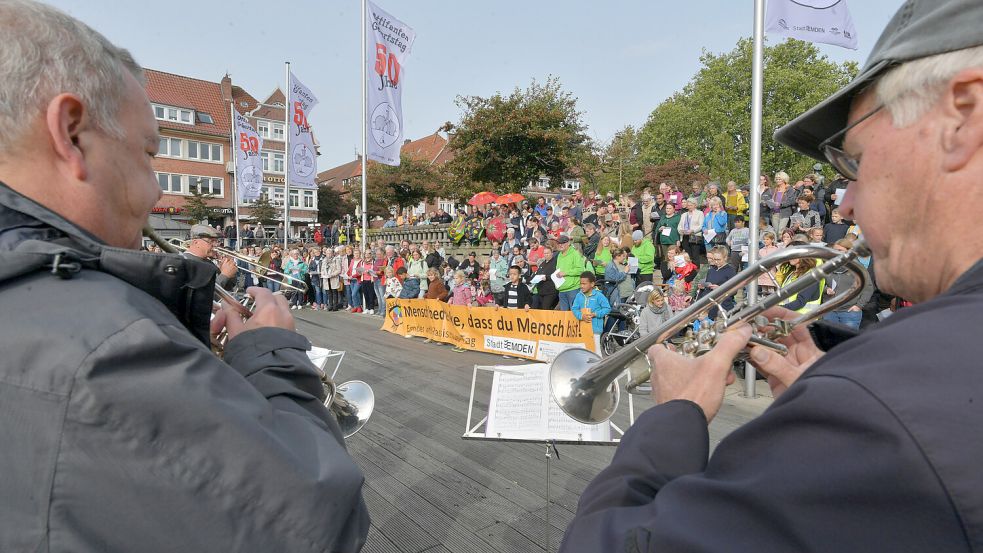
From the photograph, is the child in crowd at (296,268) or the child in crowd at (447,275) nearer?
the child in crowd at (447,275)

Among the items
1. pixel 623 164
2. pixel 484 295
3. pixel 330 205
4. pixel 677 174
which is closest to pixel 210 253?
pixel 484 295

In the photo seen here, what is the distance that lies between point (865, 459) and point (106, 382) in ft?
3.43

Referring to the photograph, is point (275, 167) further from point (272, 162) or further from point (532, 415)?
point (532, 415)

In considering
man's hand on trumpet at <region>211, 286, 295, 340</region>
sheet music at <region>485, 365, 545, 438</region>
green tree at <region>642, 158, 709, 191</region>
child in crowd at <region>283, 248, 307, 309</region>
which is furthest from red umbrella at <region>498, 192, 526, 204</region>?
man's hand on trumpet at <region>211, 286, 295, 340</region>

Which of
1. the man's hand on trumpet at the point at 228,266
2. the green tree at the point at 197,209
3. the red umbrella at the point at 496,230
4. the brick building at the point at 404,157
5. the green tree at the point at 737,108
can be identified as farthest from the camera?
the brick building at the point at 404,157

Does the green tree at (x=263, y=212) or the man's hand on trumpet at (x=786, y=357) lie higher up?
the green tree at (x=263, y=212)

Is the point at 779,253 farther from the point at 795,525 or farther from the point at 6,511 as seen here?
the point at 6,511

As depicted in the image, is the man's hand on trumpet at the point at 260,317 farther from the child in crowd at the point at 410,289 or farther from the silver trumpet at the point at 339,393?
the child in crowd at the point at 410,289

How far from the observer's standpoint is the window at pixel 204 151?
43531mm

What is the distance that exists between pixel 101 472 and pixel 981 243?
142cm

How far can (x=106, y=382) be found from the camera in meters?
0.77

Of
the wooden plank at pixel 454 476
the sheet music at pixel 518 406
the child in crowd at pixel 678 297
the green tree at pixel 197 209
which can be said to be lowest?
the wooden plank at pixel 454 476

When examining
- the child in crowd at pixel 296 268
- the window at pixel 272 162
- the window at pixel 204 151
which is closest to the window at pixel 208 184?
the window at pixel 204 151

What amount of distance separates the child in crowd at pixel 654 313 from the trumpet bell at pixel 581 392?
5.46 meters
